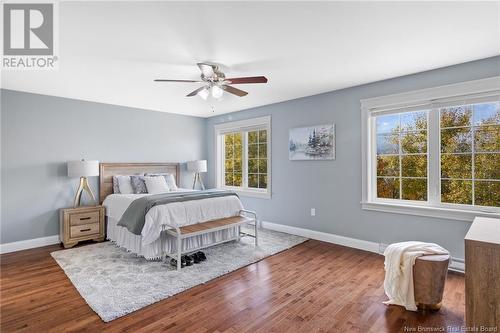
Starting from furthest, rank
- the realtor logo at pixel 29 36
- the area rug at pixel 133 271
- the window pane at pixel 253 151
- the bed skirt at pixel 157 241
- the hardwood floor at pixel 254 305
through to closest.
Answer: the window pane at pixel 253 151 → the bed skirt at pixel 157 241 → the area rug at pixel 133 271 → the hardwood floor at pixel 254 305 → the realtor logo at pixel 29 36

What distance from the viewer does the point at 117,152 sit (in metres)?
4.89

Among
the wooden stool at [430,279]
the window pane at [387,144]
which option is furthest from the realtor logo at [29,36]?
the window pane at [387,144]

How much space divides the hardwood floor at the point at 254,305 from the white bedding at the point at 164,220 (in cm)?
84

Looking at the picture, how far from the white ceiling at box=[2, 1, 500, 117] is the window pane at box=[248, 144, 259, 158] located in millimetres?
1777

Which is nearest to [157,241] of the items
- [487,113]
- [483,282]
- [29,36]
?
[29,36]

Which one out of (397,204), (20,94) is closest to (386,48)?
(397,204)

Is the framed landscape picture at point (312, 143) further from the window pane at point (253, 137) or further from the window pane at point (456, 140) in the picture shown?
the window pane at point (456, 140)

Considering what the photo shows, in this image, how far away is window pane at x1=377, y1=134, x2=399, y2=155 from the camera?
11.8 feet

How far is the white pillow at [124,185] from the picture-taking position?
15.1 feet

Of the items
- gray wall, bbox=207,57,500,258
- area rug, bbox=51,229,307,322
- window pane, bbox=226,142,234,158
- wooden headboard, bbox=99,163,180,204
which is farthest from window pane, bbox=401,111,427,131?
wooden headboard, bbox=99,163,180,204

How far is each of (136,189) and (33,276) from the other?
1924 millimetres

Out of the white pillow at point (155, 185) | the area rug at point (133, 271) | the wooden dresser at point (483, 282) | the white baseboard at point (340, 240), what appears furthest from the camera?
the white pillow at point (155, 185)

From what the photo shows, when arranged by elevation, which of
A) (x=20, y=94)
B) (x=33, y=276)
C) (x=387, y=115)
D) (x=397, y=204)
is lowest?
(x=33, y=276)

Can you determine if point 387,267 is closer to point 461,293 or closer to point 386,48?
point 461,293
